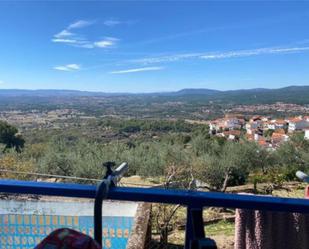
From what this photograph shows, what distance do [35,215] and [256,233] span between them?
836mm

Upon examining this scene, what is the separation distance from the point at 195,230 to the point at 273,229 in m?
0.31

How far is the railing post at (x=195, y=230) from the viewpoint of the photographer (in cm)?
98

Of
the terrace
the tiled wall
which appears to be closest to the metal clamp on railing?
the terrace

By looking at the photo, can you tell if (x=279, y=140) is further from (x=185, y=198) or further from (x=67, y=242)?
(x=67, y=242)

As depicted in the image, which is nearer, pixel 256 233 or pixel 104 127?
pixel 256 233

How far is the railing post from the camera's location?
976 mm

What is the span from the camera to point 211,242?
0.96m

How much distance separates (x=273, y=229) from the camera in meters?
1.23

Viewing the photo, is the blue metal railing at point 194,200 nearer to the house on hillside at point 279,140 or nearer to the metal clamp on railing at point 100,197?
the metal clamp on railing at point 100,197

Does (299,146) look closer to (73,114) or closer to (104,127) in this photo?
(104,127)

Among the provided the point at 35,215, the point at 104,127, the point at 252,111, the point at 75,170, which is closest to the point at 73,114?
the point at 104,127

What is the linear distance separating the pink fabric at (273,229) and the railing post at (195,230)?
19 centimetres

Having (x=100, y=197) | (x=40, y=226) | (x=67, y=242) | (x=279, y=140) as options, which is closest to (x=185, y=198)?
(x=100, y=197)

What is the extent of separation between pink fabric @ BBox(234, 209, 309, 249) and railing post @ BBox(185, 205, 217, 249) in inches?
7.5
